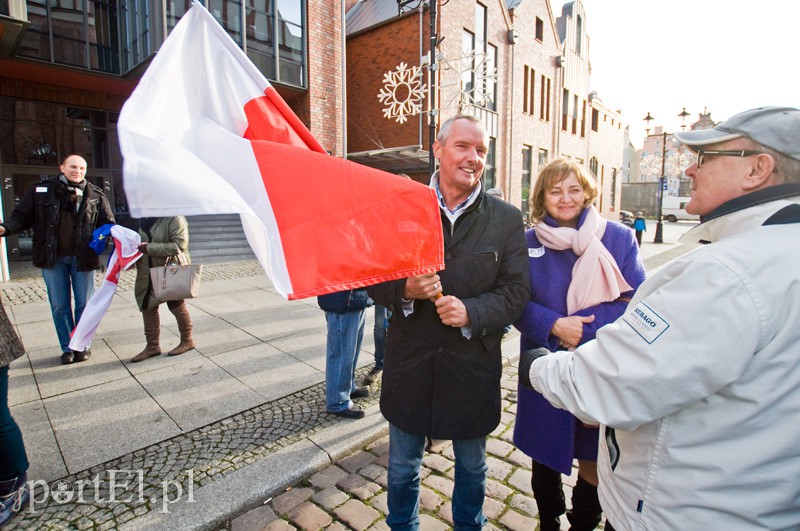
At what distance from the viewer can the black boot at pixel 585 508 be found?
7.94ft

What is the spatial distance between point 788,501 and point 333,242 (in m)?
1.61

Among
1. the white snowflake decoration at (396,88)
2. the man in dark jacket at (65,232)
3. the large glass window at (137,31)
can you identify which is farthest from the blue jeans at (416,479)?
the large glass window at (137,31)

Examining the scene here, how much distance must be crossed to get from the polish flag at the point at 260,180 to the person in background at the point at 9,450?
197cm

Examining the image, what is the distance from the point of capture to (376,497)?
2941mm

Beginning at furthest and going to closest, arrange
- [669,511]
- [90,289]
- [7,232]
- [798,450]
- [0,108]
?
[0,108]
[90,289]
[7,232]
[669,511]
[798,450]

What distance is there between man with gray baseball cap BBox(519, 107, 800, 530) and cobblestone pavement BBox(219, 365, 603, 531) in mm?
1614

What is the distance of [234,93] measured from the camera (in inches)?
78.0

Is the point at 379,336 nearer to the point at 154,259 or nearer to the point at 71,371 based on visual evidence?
the point at 154,259

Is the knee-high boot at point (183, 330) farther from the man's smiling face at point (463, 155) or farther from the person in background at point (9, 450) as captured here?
the man's smiling face at point (463, 155)

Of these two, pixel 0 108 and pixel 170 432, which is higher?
pixel 0 108

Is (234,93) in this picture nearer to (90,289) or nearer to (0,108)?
(90,289)

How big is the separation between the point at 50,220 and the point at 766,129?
20.2ft

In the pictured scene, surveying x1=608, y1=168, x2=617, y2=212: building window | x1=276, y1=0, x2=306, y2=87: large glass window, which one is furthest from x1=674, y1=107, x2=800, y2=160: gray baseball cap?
x1=608, y1=168, x2=617, y2=212: building window

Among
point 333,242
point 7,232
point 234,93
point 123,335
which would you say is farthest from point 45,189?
point 333,242
